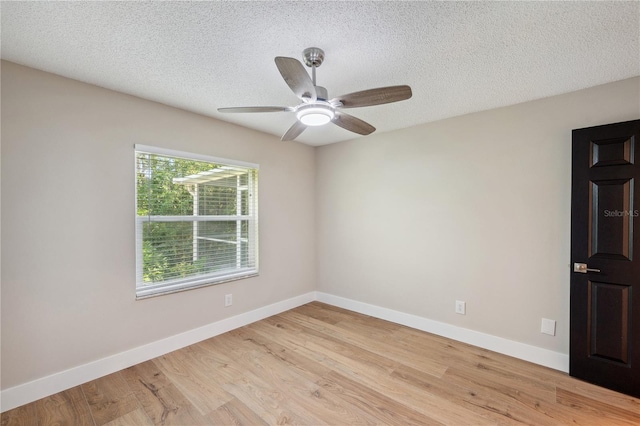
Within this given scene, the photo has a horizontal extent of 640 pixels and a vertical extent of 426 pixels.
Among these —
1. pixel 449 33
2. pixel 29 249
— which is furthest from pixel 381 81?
pixel 29 249

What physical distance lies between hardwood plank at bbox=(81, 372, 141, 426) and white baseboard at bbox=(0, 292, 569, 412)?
4.1 inches

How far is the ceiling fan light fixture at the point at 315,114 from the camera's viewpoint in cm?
177

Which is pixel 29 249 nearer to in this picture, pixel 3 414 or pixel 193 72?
pixel 3 414

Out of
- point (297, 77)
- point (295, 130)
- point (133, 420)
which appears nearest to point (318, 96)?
point (297, 77)

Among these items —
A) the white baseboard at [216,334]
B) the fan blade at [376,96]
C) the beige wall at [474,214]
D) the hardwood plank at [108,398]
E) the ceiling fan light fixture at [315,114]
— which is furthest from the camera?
the beige wall at [474,214]

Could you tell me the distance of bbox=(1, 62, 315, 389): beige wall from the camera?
6.45ft

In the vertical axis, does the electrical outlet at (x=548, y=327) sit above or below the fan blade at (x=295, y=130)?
below

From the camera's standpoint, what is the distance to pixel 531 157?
2.59 m

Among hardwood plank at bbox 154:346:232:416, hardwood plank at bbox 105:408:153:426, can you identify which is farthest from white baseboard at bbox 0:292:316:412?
hardwood plank at bbox 105:408:153:426

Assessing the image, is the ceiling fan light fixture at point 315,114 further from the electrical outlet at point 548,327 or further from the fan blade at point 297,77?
the electrical outlet at point 548,327

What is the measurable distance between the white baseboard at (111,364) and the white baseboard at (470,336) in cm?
141

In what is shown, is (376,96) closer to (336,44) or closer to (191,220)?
(336,44)

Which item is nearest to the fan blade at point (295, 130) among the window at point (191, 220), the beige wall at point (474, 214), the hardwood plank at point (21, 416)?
the window at point (191, 220)

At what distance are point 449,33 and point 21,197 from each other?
310cm
